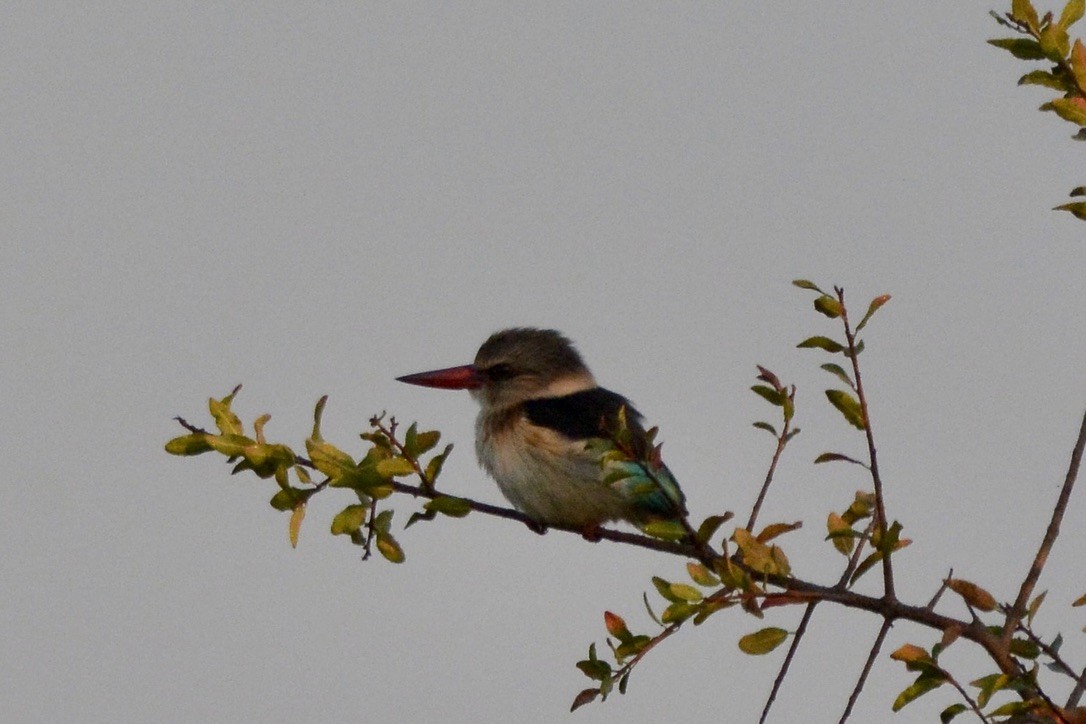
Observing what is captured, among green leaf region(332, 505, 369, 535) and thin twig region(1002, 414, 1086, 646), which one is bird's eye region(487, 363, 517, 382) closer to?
green leaf region(332, 505, 369, 535)

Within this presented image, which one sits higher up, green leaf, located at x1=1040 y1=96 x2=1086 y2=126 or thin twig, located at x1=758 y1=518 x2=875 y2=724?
green leaf, located at x1=1040 y1=96 x2=1086 y2=126

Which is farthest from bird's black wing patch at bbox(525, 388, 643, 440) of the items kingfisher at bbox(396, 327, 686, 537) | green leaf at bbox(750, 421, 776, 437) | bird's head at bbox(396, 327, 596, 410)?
green leaf at bbox(750, 421, 776, 437)

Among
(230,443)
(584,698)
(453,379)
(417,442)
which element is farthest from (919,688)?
(453,379)

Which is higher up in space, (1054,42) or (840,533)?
(1054,42)

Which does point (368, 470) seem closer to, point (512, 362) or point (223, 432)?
point (223, 432)

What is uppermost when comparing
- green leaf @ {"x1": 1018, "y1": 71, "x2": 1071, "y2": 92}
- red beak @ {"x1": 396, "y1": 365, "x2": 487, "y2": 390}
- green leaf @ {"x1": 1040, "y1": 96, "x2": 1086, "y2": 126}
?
red beak @ {"x1": 396, "y1": 365, "x2": 487, "y2": 390}

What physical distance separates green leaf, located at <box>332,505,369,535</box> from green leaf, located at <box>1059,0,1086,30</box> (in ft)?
4.51

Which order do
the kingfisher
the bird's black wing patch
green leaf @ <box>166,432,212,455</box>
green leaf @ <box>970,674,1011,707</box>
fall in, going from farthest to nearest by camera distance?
the bird's black wing patch, the kingfisher, green leaf @ <box>166,432,212,455</box>, green leaf @ <box>970,674,1011,707</box>

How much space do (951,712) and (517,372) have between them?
318 cm

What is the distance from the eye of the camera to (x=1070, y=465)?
2391 mm

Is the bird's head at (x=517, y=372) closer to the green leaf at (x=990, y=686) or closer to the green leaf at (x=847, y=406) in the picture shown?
the green leaf at (x=847, y=406)

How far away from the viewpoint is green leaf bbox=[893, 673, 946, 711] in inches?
91.7

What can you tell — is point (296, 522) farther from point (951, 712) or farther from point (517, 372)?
point (517, 372)

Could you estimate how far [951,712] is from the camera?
7.48 feet
